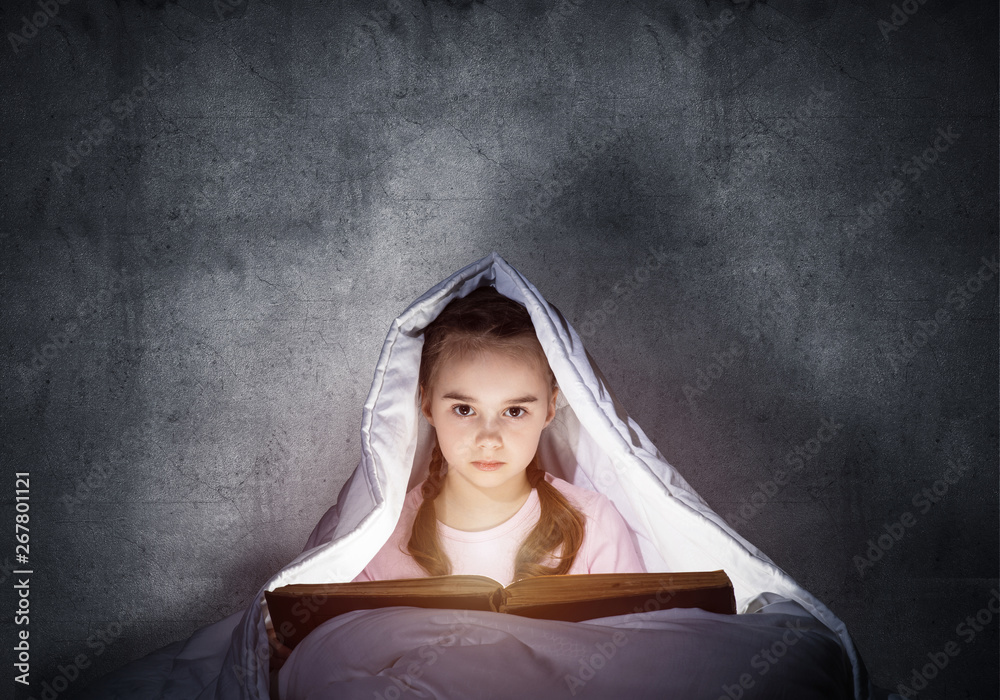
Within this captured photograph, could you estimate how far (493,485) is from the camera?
3.32 ft

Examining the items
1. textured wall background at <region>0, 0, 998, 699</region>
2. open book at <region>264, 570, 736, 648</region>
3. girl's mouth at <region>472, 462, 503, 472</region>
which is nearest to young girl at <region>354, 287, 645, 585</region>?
girl's mouth at <region>472, 462, 503, 472</region>

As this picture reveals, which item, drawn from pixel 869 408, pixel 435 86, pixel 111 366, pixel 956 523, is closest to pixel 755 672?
pixel 869 408

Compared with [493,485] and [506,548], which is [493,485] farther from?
[506,548]

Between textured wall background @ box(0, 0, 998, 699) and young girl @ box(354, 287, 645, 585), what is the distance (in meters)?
0.38

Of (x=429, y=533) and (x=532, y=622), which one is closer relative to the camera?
(x=532, y=622)

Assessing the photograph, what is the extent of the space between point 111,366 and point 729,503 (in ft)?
4.36

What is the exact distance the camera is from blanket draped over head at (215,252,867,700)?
82 cm

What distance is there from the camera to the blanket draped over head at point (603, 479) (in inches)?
32.5

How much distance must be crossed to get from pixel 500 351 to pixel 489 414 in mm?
97

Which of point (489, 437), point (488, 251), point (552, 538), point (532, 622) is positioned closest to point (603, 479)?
point (552, 538)

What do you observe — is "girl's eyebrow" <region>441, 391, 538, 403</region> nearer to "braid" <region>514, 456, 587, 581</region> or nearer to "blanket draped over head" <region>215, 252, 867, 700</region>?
"blanket draped over head" <region>215, 252, 867, 700</region>

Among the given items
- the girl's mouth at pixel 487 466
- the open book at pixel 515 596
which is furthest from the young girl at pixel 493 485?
the open book at pixel 515 596

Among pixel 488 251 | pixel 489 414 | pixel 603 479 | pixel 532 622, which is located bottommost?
pixel 532 622

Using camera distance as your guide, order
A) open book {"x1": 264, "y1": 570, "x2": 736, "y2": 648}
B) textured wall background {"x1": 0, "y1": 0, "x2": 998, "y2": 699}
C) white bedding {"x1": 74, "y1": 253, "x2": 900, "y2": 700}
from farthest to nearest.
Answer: textured wall background {"x1": 0, "y1": 0, "x2": 998, "y2": 699} → open book {"x1": 264, "y1": 570, "x2": 736, "y2": 648} → white bedding {"x1": 74, "y1": 253, "x2": 900, "y2": 700}
